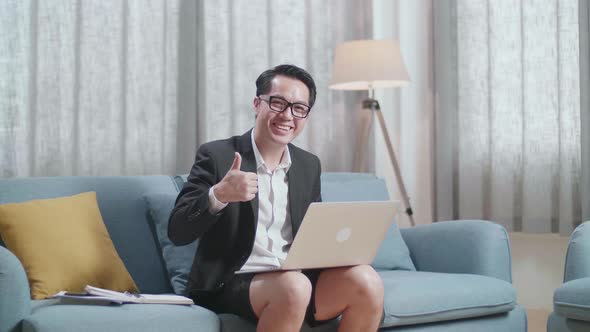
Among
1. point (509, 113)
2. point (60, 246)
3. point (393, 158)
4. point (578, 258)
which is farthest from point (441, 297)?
point (509, 113)

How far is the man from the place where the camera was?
2.13 metres

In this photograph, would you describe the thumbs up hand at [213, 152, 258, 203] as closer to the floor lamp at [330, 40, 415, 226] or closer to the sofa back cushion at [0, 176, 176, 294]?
the sofa back cushion at [0, 176, 176, 294]

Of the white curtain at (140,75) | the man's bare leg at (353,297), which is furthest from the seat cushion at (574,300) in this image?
the white curtain at (140,75)

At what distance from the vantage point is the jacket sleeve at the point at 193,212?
7.15ft

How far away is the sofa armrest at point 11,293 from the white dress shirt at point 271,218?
0.61 meters

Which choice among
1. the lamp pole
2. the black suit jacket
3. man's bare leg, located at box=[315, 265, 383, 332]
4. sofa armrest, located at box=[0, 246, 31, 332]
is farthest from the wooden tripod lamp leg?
sofa armrest, located at box=[0, 246, 31, 332]

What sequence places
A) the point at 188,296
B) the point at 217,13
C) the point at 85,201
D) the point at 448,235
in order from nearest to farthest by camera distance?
the point at 188,296 < the point at 85,201 < the point at 448,235 < the point at 217,13

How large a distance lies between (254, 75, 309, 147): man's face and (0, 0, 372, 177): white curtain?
121 centimetres

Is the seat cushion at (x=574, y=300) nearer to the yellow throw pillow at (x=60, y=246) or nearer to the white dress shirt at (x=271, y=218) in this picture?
the white dress shirt at (x=271, y=218)

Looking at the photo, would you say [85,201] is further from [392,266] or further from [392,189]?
[392,189]

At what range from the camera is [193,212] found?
2191 millimetres

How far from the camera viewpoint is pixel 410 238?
3139mm

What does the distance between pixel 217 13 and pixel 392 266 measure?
5.06 ft

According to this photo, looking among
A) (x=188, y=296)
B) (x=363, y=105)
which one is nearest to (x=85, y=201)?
(x=188, y=296)
